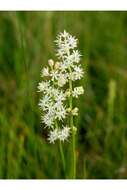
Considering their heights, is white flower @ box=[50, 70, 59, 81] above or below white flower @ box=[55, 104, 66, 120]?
above

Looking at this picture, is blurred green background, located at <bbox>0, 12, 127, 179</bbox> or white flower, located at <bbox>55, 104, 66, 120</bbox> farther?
blurred green background, located at <bbox>0, 12, 127, 179</bbox>

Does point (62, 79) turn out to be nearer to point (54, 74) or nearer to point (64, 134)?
point (54, 74)

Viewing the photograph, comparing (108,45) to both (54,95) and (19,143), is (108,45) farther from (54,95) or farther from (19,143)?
(54,95)

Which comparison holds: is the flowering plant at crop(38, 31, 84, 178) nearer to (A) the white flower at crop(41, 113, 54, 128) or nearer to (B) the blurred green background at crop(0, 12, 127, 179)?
(A) the white flower at crop(41, 113, 54, 128)

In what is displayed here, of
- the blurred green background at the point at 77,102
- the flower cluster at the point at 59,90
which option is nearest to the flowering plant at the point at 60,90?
the flower cluster at the point at 59,90

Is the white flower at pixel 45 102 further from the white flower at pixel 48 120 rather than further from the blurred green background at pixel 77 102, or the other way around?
the blurred green background at pixel 77 102

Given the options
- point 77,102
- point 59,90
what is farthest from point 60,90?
point 77,102

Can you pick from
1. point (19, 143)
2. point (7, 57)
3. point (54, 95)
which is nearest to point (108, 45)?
point (7, 57)

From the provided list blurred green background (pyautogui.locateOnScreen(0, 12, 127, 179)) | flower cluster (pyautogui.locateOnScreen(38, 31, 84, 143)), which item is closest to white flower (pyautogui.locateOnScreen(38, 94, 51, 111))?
flower cluster (pyautogui.locateOnScreen(38, 31, 84, 143))
